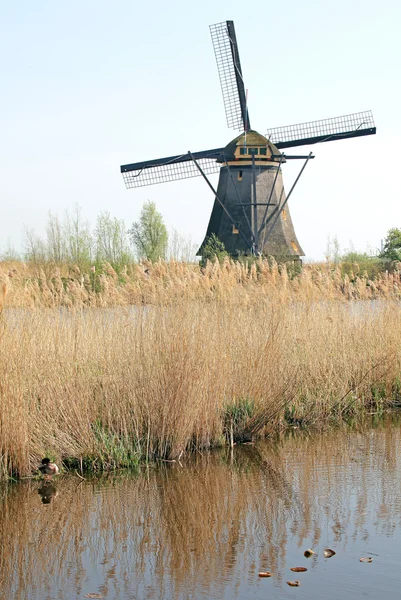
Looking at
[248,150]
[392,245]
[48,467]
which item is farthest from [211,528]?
[392,245]

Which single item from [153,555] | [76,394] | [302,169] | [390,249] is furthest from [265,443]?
[390,249]

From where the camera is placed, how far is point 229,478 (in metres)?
6.47

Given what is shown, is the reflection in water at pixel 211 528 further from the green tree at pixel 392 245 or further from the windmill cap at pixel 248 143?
the green tree at pixel 392 245

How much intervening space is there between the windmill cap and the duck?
847 inches

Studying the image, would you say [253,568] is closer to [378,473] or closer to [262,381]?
[378,473]

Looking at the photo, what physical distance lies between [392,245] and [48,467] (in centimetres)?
3166

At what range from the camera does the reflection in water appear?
174 inches

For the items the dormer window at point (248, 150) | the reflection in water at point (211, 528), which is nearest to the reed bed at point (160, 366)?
the reflection in water at point (211, 528)

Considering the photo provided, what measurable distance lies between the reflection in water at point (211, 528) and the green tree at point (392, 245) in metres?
29.1

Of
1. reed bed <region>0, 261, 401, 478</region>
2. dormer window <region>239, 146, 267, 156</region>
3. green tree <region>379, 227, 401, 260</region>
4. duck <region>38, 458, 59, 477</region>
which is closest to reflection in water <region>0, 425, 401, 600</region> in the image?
duck <region>38, 458, 59, 477</region>

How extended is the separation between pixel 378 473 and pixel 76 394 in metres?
2.43

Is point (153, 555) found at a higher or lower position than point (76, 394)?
lower

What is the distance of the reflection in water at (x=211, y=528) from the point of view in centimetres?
441

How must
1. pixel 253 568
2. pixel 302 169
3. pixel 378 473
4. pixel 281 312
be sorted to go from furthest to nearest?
pixel 302 169, pixel 281 312, pixel 378 473, pixel 253 568
